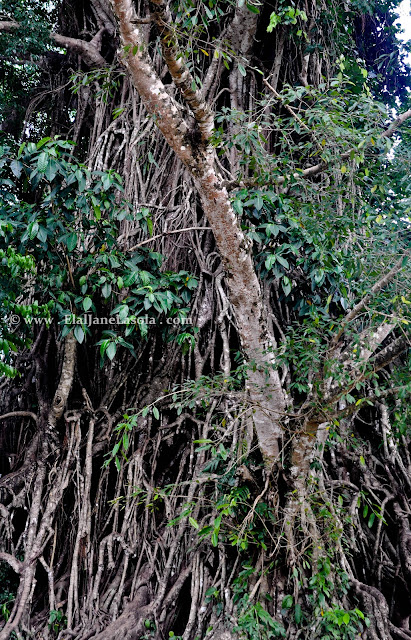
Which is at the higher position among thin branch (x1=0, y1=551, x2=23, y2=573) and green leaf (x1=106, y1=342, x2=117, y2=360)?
green leaf (x1=106, y1=342, x2=117, y2=360)

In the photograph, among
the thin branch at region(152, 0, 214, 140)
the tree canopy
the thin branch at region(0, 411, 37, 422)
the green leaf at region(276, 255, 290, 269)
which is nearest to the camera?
the thin branch at region(152, 0, 214, 140)

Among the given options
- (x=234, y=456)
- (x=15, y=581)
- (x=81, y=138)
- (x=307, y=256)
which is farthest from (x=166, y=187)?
(x=15, y=581)

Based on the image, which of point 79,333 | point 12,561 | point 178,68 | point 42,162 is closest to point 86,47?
point 42,162

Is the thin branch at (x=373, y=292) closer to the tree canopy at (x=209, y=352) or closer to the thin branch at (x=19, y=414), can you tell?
the tree canopy at (x=209, y=352)

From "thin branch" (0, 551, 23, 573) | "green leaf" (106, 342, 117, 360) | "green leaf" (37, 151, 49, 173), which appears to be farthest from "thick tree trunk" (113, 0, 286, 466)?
"thin branch" (0, 551, 23, 573)

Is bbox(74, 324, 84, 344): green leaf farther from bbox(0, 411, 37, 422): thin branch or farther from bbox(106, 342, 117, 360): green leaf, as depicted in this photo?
bbox(0, 411, 37, 422): thin branch

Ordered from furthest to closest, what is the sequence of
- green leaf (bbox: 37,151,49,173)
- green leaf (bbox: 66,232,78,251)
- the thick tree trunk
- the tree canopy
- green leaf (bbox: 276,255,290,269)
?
1. green leaf (bbox: 276,255,290,269)
2. green leaf (bbox: 66,232,78,251)
3. green leaf (bbox: 37,151,49,173)
4. the tree canopy
5. the thick tree trunk

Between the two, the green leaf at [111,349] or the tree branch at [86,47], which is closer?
the green leaf at [111,349]

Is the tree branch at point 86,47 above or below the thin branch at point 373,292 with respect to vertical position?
above

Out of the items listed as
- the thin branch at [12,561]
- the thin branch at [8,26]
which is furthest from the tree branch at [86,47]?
the thin branch at [12,561]

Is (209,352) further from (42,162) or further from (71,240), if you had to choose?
(42,162)

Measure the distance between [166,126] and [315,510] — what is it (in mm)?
1843

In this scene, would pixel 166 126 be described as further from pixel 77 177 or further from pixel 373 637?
pixel 373 637

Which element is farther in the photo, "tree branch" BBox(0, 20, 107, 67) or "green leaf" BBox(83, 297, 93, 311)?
"tree branch" BBox(0, 20, 107, 67)
